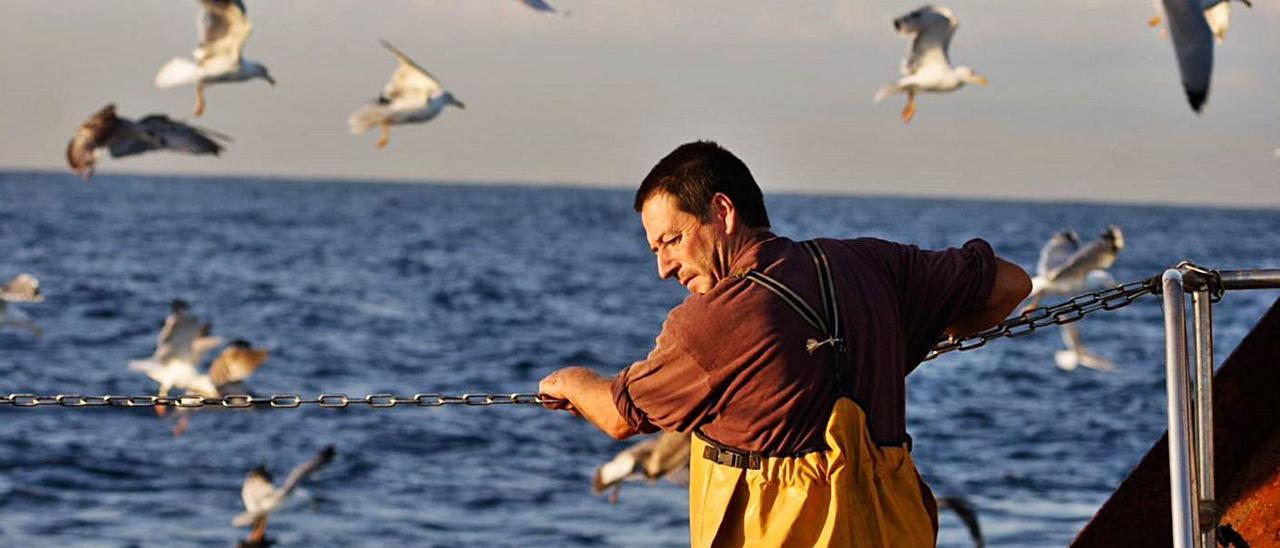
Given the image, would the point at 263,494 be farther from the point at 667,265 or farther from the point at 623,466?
the point at 667,265

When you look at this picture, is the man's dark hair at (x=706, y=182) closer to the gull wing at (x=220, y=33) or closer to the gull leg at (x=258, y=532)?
the gull leg at (x=258, y=532)

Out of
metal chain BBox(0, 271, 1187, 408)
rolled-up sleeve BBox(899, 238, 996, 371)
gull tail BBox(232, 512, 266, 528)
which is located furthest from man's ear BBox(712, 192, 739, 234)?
gull tail BBox(232, 512, 266, 528)

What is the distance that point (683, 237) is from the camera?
3688mm

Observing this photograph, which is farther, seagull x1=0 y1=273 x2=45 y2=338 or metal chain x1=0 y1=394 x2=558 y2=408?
seagull x1=0 y1=273 x2=45 y2=338

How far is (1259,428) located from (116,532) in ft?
29.9

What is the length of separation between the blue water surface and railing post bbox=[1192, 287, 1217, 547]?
706cm

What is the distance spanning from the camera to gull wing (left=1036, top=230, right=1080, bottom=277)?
41.4 feet

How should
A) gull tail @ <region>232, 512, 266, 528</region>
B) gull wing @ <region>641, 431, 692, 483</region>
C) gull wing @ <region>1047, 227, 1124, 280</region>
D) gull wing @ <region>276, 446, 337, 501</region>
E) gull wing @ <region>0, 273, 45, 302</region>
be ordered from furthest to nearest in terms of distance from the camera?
gull wing @ <region>1047, 227, 1124, 280</region> < gull tail @ <region>232, 512, 266, 528</region> < gull wing @ <region>0, 273, 45, 302</region> < gull wing @ <region>276, 446, 337, 501</region> < gull wing @ <region>641, 431, 692, 483</region>

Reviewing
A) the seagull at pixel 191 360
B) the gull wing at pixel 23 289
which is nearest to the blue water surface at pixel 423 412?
the seagull at pixel 191 360

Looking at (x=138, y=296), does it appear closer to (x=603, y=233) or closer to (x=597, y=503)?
(x=597, y=503)

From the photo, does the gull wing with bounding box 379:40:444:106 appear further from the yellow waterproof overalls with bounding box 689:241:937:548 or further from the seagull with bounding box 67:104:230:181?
the yellow waterproof overalls with bounding box 689:241:937:548

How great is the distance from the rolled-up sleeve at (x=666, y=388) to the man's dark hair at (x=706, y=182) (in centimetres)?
23

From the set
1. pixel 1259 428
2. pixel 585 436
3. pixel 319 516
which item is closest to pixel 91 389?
pixel 585 436

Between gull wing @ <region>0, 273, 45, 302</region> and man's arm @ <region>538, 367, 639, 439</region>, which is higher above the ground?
gull wing @ <region>0, 273, 45, 302</region>
